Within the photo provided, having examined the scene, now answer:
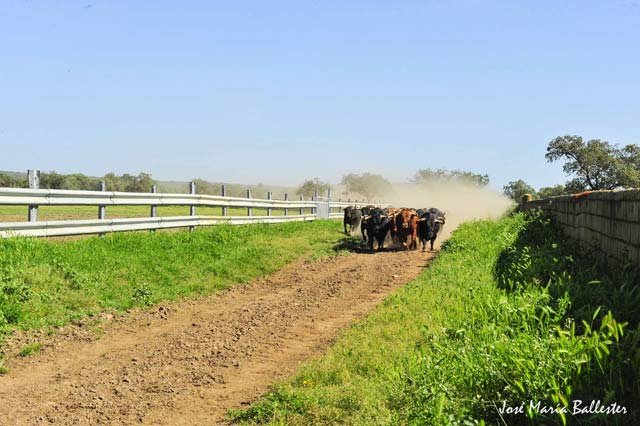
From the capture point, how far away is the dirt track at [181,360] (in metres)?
5.29

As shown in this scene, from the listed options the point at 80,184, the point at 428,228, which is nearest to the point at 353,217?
the point at 428,228

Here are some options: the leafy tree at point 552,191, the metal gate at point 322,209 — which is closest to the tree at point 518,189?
the leafy tree at point 552,191

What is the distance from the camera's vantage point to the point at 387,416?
14.4 feet

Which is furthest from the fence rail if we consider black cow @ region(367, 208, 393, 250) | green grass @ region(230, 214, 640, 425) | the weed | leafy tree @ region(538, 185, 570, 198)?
leafy tree @ region(538, 185, 570, 198)

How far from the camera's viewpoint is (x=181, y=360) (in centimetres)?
663

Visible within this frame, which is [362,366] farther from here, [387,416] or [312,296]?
[312,296]

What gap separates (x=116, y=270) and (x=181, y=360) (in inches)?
163

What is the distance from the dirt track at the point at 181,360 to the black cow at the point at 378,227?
7.99 metres

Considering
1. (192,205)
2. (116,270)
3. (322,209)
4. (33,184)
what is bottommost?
(116,270)

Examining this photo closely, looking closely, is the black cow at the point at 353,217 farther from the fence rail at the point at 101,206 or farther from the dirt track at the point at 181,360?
the dirt track at the point at 181,360

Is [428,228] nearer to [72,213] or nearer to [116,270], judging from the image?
[116,270]

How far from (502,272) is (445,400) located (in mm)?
5427

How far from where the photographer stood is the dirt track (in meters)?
5.29

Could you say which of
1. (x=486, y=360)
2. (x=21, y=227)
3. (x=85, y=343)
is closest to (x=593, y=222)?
(x=486, y=360)
